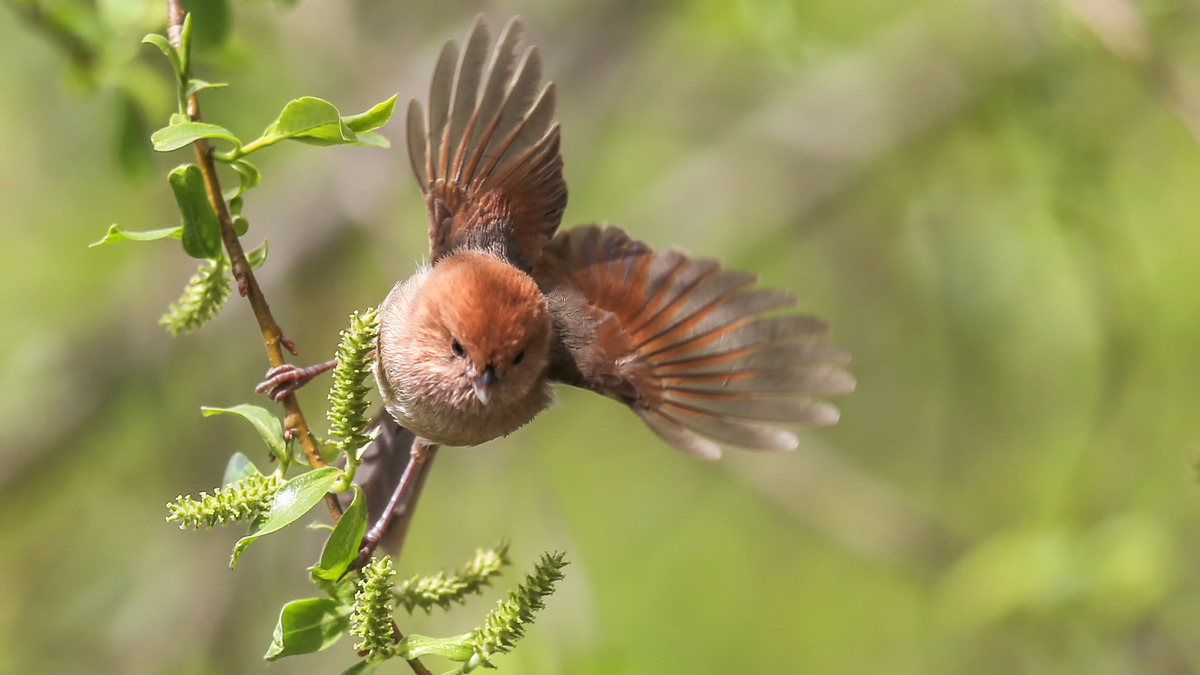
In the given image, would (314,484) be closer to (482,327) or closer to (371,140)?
(371,140)

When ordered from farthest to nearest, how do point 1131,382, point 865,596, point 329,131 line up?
point 865,596, point 1131,382, point 329,131

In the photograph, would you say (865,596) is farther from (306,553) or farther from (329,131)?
(329,131)

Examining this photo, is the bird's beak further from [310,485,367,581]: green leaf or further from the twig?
[310,485,367,581]: green leaf

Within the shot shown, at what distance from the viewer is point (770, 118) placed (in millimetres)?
6703

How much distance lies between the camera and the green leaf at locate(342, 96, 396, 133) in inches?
79.2

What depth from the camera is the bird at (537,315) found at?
2979 mm

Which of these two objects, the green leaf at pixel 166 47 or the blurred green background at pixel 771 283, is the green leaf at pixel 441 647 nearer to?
the green leaf at pixel 166 47

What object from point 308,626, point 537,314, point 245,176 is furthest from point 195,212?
point 537,314

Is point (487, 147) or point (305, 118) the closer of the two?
point (305, 118)

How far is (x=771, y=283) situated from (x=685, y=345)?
12.0 ft

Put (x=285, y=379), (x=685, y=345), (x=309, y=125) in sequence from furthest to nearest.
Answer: (x=685, y=345) < (x=285, y=379) < (x=309, y=125)

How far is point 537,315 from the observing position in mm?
3045

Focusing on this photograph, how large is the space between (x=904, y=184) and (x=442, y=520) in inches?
137

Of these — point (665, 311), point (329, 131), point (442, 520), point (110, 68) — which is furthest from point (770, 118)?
point (329, 131)
